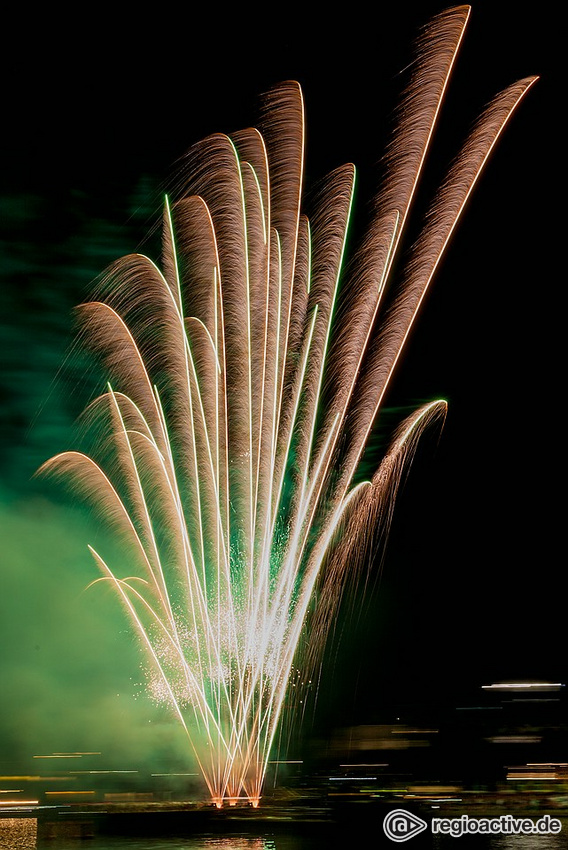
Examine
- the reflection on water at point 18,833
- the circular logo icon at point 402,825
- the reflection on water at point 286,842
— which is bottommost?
the reflection on water at point 18,833

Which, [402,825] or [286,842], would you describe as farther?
[286,842]

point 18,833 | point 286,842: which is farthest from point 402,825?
point 18,833

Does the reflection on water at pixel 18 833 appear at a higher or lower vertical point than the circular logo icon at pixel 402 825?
lower

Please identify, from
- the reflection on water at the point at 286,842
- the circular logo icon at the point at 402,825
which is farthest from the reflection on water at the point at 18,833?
the circular logo icon at the point at 402,825

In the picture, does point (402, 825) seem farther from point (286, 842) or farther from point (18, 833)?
point (18, 833)

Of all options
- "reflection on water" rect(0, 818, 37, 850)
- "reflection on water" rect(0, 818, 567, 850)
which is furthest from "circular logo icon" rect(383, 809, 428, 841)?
"reflection on water" rect(0, 818, 37, 850)

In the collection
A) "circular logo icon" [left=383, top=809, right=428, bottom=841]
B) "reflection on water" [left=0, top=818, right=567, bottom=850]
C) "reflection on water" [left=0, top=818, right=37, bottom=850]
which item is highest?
"circular logo icon" [left=383, top=809, right=428, bottom=841]

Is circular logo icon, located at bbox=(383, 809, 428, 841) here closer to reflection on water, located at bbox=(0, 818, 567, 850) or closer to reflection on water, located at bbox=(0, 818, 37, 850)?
reflection on water, located at bbox=(0, 818, 567, 850)

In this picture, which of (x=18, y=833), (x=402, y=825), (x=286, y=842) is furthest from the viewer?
(x=18, y=833)

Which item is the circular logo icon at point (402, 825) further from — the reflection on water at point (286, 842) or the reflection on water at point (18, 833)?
the reflection on water at point (18, 833)

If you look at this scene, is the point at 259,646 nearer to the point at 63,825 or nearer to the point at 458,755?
the point at 63,825

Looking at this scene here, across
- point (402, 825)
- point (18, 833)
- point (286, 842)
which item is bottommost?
point (18, 833)

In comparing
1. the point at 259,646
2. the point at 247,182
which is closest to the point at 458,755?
the point at 259,646

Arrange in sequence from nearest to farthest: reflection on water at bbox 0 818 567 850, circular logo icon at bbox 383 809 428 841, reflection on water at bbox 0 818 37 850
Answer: circular logo icon at bbox 383 809 428 841 → reflection on water at bbox 0 818 567 850 → reflection on water at bbox 0 818 37 850
